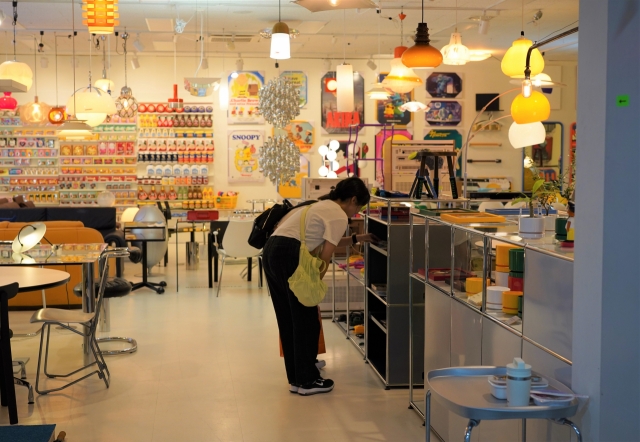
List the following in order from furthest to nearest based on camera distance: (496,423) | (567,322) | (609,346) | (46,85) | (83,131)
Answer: (46,85) → (83,131) → (496,423) → (567,322) → (609,346)

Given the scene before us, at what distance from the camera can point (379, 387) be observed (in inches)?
209

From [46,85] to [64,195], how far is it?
201 cm

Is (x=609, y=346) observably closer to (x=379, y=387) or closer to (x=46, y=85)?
(x=379, y=387)

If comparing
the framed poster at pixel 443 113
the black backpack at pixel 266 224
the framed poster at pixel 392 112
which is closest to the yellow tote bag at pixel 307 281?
the black backpack at pixel 266 224

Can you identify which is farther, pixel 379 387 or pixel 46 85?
pixel 46 85

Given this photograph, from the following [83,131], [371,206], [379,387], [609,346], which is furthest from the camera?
[83,131]

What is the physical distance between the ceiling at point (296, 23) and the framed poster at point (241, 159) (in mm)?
1668

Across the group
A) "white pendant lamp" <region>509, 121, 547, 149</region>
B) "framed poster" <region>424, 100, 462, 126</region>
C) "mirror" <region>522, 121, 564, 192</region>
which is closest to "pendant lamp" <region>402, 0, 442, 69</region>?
"white pendant lamp" <region>509, 121, 547, 149</region>

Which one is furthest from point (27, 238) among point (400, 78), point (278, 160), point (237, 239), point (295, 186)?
point (295, 186)

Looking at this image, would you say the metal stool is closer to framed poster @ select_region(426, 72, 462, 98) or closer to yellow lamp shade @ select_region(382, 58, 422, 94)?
yellow lamp shade @ select_region(382, 58, 422, 94)

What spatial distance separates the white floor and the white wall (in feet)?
23.8

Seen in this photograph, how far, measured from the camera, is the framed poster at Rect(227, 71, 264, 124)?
14375 mm

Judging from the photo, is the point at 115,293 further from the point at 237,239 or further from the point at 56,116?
the point at 56,116

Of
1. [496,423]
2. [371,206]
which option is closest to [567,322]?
[496,423]
